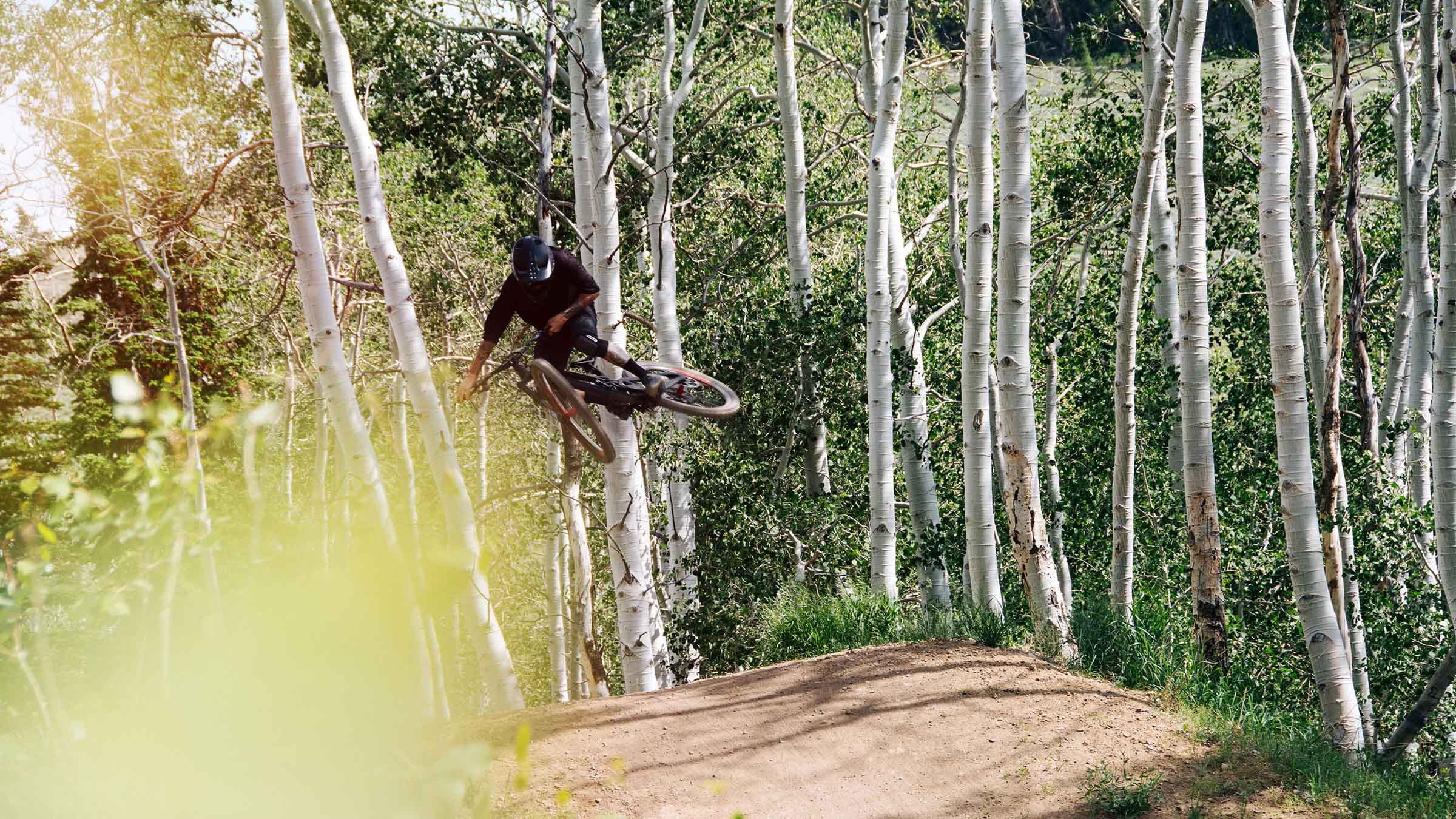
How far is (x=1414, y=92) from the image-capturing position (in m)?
15.4

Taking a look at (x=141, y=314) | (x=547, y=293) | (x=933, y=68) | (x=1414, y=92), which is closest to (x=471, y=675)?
(x=141, y=314)

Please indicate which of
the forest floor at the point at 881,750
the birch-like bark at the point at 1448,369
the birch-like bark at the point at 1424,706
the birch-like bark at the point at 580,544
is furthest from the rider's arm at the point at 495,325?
the birch-like bark at the point at 1424,706

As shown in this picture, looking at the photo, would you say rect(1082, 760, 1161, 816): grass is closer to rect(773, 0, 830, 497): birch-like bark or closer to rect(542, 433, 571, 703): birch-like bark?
rect(773, 0, 830, 497): birch-like bark

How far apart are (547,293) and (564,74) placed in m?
8.70

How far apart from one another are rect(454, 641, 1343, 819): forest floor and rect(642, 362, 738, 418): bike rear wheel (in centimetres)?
179

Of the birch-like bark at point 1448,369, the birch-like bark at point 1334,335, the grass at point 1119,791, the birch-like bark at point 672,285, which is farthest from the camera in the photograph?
the birch-like bark at point 672,285

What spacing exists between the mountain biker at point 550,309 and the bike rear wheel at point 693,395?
17 centimetres

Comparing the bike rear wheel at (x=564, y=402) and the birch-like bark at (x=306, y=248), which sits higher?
the birch-like bark at (x=306, y=248)

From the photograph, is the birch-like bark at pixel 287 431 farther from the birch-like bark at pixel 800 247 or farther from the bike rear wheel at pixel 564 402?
the bike rear wheel at pixel 564 402

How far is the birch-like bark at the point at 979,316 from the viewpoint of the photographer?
20.6ft

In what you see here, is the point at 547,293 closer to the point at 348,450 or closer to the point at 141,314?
the point at 348,450

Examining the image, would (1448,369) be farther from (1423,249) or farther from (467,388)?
(467,388)

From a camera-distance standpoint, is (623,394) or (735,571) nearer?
(623,394)

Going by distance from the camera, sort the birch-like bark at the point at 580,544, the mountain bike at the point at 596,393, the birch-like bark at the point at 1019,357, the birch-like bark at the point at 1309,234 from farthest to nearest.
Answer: the birch-like bark at the point at 1309,234, the birch-like bark at the point at 580,544, the birch-like bark at the point at 1019,357, the mountain bike at the point at 596,393
